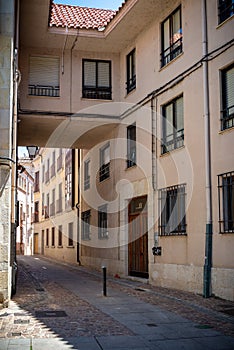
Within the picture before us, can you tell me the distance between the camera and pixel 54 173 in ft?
116

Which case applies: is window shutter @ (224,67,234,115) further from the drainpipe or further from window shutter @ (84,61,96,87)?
window shutter @ (84,61,96,87)

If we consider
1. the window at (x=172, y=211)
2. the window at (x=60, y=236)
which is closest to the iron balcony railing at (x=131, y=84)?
the window at (x=172, y=211)

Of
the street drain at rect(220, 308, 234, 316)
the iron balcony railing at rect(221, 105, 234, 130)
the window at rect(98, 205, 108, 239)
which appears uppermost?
the iron balcony railing at rect(221, 105, 234, 130)

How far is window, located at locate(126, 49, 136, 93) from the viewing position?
1780cm

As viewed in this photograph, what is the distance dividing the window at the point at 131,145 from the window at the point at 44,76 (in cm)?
310

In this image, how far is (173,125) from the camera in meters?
14.5

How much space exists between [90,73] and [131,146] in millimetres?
3524

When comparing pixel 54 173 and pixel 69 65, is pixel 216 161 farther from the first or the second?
pixel 54 173

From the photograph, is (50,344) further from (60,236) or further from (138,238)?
(60,236)

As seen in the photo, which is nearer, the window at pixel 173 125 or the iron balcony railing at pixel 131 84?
the window at pixel 173 125

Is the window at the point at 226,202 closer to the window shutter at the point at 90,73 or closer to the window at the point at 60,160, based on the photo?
the window shutter at the point at 90,73

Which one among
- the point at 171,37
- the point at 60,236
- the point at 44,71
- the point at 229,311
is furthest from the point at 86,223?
the point at 229,311

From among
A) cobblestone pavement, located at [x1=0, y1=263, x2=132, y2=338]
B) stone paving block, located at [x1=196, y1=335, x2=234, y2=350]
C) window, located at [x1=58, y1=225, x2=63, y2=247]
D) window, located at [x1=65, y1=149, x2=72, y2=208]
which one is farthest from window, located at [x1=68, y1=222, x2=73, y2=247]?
stone paving block, located at [x1=196, y1=335, x2=234, y2=350]

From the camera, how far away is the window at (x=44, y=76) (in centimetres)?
1817
